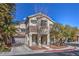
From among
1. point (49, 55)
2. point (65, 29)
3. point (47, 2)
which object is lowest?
point (49, 55)

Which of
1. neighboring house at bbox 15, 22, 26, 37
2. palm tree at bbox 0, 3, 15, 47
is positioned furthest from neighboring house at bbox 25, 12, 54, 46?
palm tree at bbox 0, 3, 15, 47

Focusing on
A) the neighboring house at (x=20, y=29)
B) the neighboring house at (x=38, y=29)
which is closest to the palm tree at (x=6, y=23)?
the neighboring house at (x=20, y=29)

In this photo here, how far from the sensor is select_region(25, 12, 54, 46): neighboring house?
12.8 feet

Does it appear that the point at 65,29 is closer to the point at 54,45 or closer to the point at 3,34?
the point at 54,45

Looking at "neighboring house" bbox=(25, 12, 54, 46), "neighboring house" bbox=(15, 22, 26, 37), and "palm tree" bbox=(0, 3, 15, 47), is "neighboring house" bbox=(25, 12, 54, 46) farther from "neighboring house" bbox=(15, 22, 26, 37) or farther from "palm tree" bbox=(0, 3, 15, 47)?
"palm tree" bbox=(0, 3, 15, 47)

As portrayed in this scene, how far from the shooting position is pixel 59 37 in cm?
392

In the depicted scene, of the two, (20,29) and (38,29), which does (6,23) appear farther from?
(38,29)

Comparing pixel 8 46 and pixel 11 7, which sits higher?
pixel 11 7

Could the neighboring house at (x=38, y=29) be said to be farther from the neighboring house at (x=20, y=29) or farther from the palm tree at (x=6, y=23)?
the palm tree at (x=6, y=23)

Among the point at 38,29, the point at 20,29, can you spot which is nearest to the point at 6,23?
the point at 20,29

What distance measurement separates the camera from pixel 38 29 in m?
3.92

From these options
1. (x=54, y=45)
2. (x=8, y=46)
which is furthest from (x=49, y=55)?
(x=8, y=46)

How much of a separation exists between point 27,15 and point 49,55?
1.42ft

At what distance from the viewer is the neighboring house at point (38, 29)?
3.90 meters
